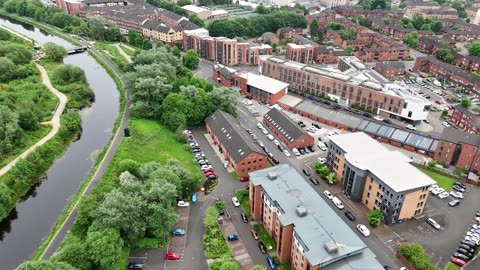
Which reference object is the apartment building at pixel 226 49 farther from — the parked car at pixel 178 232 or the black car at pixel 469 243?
the black car at pixel 469 243

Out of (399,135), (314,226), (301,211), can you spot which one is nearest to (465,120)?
(399,135)

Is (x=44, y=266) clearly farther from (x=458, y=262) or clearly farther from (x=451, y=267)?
(x=458, y=262)

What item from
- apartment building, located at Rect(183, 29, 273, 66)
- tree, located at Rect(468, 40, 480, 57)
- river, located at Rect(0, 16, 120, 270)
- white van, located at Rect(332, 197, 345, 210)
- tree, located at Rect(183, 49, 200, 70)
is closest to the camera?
river, located at Rect(0, 16, 120, 270)

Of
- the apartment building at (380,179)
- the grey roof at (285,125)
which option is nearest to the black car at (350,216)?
the apartment building at (380,179)

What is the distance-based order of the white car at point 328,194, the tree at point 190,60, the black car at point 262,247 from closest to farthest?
the black car at point 262,247
the white car at point 328,194
the tree at point 190,60

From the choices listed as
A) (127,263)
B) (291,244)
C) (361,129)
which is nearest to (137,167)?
(127,263)

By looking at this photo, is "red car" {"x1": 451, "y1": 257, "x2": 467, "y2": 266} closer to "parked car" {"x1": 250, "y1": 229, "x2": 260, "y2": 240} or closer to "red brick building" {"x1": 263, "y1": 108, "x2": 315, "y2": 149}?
"parked car" {"x1": 250, "y1": 229, "x2": 260, "y2": 240}

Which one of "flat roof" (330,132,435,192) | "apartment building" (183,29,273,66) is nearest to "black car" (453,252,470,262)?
"flat roof" (330,132,435,192)
